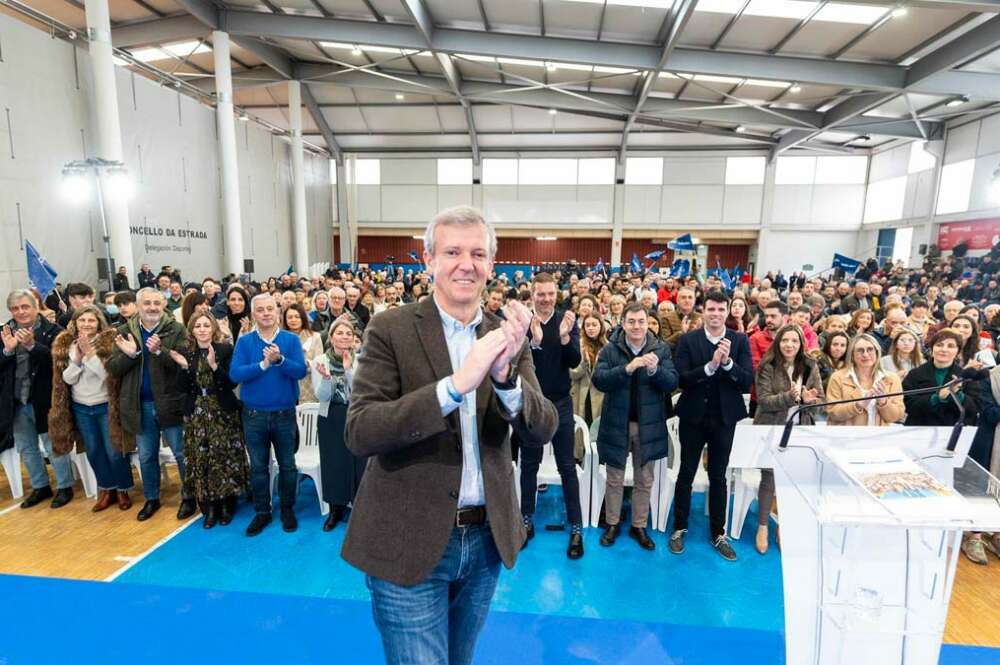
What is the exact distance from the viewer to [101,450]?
3699 millimetres

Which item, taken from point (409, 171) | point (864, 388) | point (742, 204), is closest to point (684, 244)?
A: point (864, 388)

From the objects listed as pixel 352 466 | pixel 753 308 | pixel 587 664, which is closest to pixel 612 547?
pixel 587 664

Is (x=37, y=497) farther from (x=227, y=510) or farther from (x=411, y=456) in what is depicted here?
(x=411, y=456)

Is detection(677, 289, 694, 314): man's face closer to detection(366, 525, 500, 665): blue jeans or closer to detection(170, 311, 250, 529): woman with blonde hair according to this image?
detection(170, 311, 250, 529): woman with blonde hair

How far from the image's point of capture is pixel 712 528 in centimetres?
340

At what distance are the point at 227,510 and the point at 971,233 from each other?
1880 centimetres

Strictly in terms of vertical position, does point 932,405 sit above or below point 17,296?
below

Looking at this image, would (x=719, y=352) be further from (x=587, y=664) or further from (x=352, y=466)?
(x=352, y=466)

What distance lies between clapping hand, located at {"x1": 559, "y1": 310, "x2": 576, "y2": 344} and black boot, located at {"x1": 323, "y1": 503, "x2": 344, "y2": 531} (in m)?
2.02

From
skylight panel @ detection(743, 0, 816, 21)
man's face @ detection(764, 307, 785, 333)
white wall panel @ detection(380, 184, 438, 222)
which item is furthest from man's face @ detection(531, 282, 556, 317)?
white wall panel @ detection(380, 184, 438, 222)

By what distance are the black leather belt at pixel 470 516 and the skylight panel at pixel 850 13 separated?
10.7 meters

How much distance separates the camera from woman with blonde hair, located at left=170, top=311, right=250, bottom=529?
3.43 meters

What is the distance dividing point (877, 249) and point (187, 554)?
22768mm

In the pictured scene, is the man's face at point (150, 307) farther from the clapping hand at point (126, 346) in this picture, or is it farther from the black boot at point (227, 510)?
the black boot at point (227, 510)
